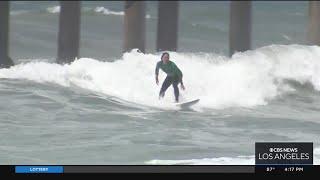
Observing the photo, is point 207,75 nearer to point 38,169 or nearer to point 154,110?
point 154,110

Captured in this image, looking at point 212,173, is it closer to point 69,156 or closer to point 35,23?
point 69,156

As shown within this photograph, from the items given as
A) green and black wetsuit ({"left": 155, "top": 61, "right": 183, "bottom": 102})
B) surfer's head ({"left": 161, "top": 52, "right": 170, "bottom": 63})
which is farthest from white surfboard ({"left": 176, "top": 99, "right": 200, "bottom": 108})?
surfer's head ({"left": 161, "top": 52, "right": 170, "bottom": 63})

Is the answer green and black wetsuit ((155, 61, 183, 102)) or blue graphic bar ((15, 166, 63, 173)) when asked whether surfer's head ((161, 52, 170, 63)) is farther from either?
blue graphic bar ((15, 166, 63, 173))

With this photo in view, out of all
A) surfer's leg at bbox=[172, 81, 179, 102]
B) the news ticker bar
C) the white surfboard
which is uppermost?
surfer's leg at bbox=[172, 81, 179, 102]

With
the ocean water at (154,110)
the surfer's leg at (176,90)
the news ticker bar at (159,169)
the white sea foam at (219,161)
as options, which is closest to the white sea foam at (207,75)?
the ocean water at (154,110)

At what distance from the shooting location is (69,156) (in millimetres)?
8273

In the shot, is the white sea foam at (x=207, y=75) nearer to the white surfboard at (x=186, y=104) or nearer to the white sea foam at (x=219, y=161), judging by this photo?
the white surfboard at (x=186, y=104)

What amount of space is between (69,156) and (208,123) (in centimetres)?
478

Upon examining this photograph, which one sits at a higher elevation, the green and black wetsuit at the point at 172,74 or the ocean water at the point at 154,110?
the green and black wetsuit at the point at 172,74

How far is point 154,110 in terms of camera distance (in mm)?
14211

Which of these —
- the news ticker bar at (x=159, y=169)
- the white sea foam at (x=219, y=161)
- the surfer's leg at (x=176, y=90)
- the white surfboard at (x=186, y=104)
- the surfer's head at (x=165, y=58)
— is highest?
the surfer's head at (x=165, y=58)

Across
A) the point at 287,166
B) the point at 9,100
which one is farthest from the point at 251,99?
the point at 287,166

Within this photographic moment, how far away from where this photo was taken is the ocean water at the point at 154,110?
8.95 meters

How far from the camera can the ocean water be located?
8945 millimetres
